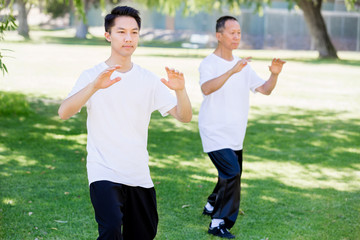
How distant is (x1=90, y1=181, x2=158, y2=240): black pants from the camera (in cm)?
398

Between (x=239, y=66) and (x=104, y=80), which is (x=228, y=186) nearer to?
(x=239, y=66)

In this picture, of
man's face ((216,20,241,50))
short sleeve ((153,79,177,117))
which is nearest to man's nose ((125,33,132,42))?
short sleeve ((153,79,177,117))

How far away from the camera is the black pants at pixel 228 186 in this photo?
588 cm

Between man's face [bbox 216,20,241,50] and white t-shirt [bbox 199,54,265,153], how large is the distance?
179 millimetres

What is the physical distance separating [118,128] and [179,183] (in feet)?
14.0

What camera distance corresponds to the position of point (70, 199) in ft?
23.9

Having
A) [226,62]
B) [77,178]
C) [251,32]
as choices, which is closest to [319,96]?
[77,178]

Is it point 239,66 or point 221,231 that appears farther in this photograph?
point 221,231

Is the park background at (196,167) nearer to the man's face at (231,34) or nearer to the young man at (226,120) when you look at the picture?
the young man at (226,120)

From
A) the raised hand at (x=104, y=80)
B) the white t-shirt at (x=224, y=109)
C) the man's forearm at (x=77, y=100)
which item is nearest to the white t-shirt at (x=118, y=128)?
the man's forearm at (x=77, y=100)

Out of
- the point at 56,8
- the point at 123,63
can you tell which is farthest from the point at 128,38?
the point at 56,8

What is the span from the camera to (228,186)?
5.88 meters

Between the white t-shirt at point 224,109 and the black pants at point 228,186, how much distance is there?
0.11 meters

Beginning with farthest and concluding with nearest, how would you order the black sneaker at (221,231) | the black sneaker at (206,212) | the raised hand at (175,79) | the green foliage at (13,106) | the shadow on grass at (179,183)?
the green foliage at (13,106)
the black sneaker at (206,212)
the shadow on grass at (179,183)
the black sneaker at (221,231)
the raised hand at (175,79)
